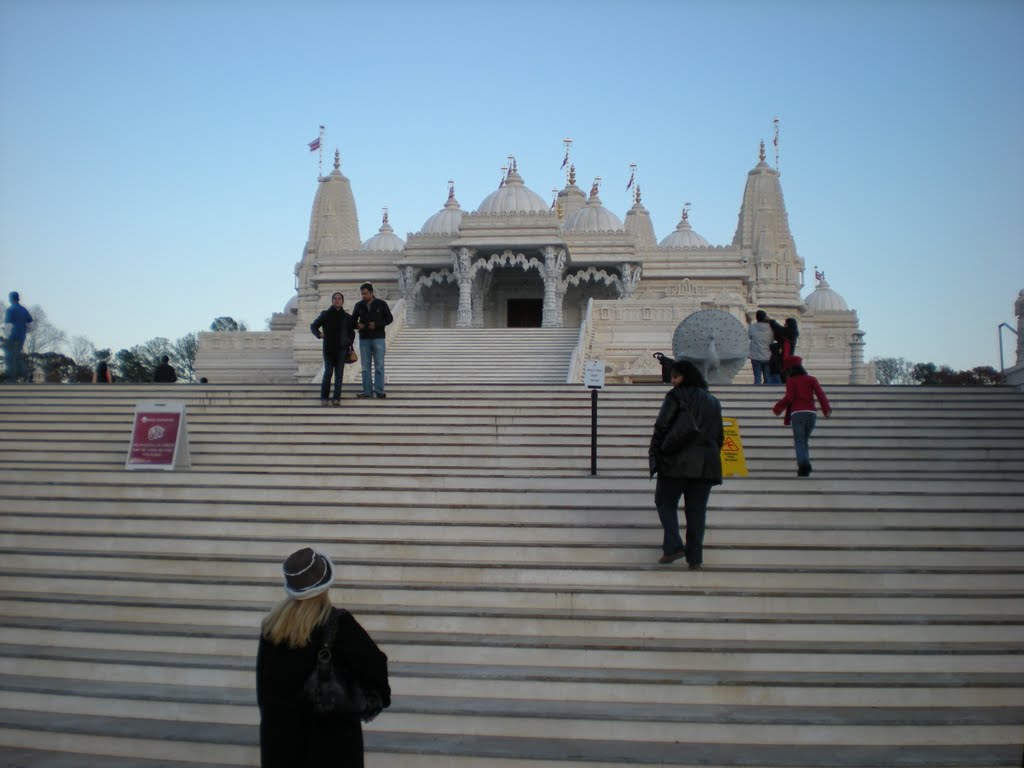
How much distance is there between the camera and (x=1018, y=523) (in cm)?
887

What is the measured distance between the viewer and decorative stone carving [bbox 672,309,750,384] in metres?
15.9

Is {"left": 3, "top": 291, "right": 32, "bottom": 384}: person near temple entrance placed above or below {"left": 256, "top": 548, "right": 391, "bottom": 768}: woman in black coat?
above

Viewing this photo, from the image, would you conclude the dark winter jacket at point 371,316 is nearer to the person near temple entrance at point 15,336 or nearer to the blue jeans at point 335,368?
the blue jeans at point 335,368

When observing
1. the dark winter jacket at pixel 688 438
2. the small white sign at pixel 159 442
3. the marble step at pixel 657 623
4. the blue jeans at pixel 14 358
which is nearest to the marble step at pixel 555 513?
the small white sign at pixel 159 442

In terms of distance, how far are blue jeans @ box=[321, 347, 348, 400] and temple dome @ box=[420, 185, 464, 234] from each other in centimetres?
2770

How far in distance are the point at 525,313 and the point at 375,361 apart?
23717 millimetres

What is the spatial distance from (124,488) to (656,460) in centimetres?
553

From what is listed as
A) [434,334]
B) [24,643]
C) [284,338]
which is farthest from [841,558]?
[284,338]

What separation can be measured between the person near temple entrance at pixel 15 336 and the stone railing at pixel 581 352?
9.65 meters

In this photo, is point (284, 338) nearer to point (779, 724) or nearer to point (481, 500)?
point (481, 500)

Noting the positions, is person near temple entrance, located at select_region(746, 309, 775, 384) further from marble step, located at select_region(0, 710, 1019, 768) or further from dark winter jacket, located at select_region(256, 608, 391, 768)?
dark winter jacket, located at select_region(256, 608, 391, 768)

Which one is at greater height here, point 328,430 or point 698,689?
point 328,430

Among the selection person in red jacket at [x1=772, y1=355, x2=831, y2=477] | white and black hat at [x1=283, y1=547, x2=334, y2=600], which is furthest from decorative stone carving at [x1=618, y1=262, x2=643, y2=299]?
white and black hat at [x1=283, y1=547, x2=334, y2=600]

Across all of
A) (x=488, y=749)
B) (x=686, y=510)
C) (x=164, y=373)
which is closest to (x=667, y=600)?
(x=686, y=510)
